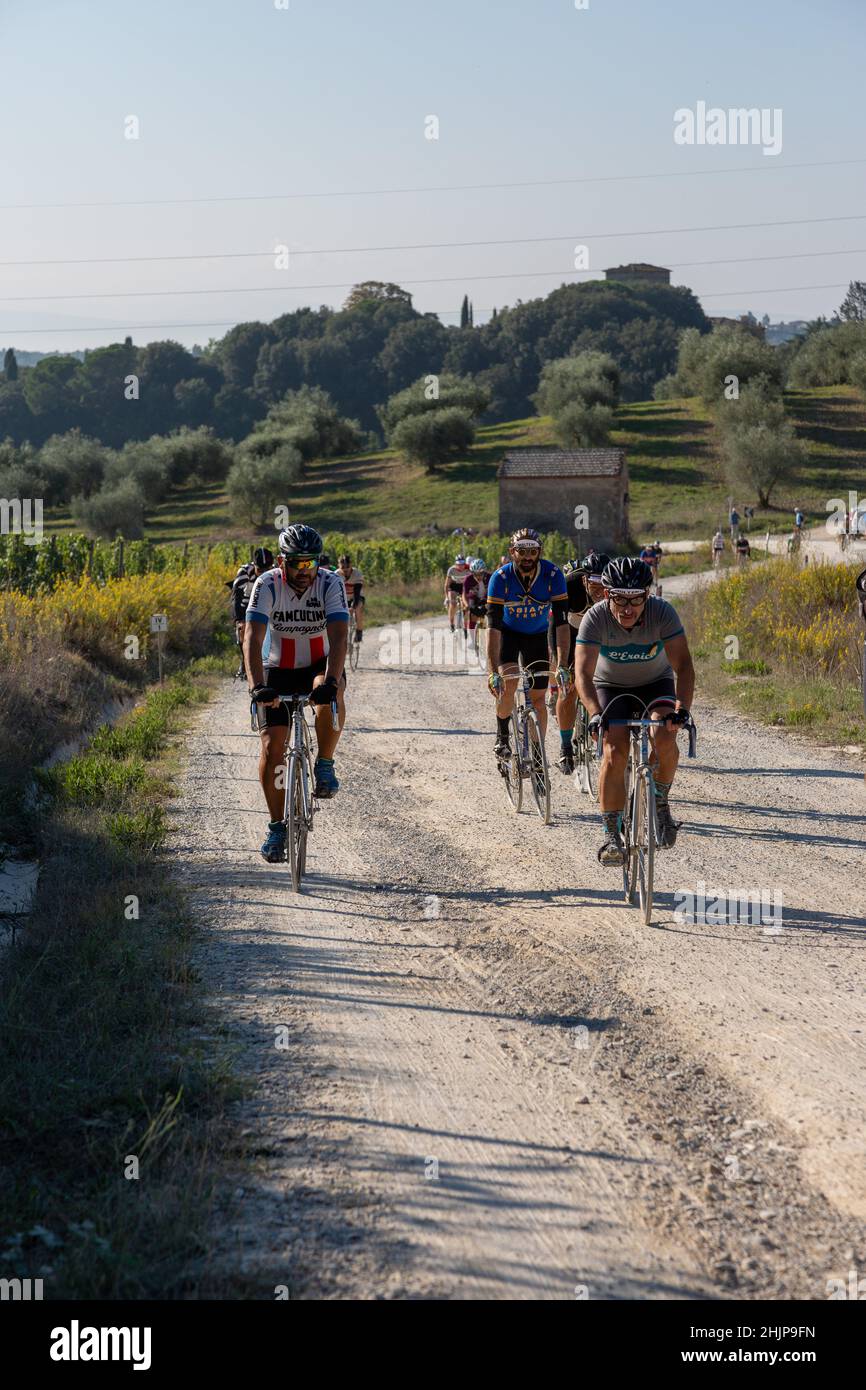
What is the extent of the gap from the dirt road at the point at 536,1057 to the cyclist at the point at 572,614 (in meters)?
0.79

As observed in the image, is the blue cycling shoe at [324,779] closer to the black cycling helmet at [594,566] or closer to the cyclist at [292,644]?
the cyclist at [292,644]

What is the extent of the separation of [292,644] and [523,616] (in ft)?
9.61

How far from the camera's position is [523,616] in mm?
10641

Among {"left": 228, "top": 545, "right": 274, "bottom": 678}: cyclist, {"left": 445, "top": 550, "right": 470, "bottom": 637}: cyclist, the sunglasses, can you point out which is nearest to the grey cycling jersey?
the sunglasses

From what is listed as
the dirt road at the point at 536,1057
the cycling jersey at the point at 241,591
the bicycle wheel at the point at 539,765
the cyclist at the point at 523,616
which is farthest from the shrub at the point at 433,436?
the dirt road at the point at 536,1057

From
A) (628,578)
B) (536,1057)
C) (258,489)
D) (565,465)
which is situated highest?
(565,465)

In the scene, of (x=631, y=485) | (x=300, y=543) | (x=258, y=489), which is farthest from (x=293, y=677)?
(x=258, y=489)

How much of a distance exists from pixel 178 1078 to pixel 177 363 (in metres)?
150

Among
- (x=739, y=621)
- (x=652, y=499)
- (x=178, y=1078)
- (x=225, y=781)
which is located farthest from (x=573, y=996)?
(x=652, y=499)

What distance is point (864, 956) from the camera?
21.7 ft

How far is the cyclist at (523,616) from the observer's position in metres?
10.5

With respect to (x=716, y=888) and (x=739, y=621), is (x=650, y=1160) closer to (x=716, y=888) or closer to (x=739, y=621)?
(x=716, y=888)

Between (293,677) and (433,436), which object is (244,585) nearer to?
(293,677)

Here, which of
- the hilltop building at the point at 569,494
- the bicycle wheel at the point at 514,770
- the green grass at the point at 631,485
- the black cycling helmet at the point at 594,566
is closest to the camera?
the bicycle wheel at the point at 514,770
